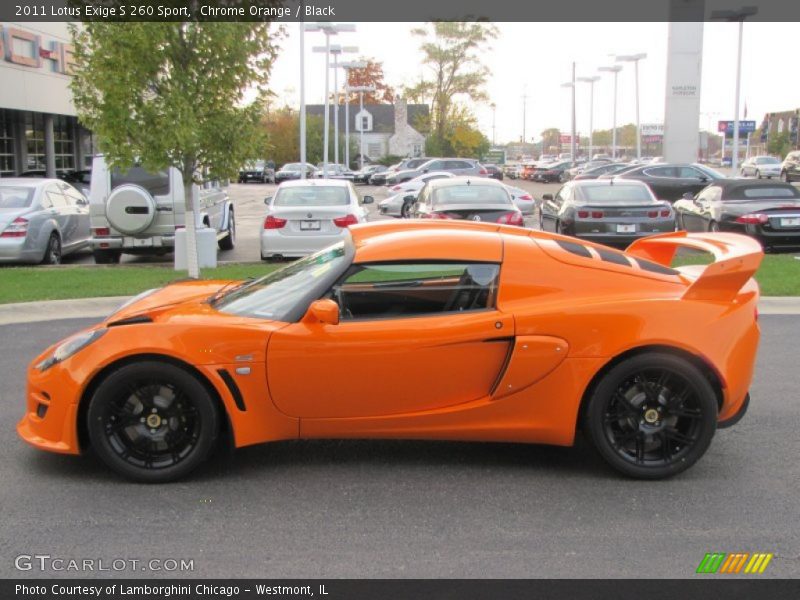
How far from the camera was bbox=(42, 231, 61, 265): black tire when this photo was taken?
14.7 metres

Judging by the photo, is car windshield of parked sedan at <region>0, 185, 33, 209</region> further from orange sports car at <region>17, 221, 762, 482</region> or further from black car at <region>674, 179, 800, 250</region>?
black car at <region>674, 179, 800, 250</region>

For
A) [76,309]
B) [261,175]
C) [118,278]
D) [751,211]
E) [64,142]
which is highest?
[64,142]

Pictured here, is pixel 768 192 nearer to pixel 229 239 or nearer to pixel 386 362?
pixel 229 239

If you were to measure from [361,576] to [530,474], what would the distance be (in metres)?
1.55

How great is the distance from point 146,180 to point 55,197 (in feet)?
5.61

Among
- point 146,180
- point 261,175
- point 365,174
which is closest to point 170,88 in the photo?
point 146,180

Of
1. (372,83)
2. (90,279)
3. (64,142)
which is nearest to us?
(90,279)

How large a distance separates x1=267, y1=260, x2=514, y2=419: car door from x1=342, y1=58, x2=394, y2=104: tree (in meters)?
94.7

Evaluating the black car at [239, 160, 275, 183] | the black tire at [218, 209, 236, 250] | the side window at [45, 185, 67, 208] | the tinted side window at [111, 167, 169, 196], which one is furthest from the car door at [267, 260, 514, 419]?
the black car at [239, 160, 275, 183]

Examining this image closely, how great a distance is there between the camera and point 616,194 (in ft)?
51.7

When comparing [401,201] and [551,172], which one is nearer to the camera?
[401,201]

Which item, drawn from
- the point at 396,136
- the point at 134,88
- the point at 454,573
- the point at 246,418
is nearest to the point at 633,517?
the point at 454,573

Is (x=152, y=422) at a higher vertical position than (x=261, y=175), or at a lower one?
lower
